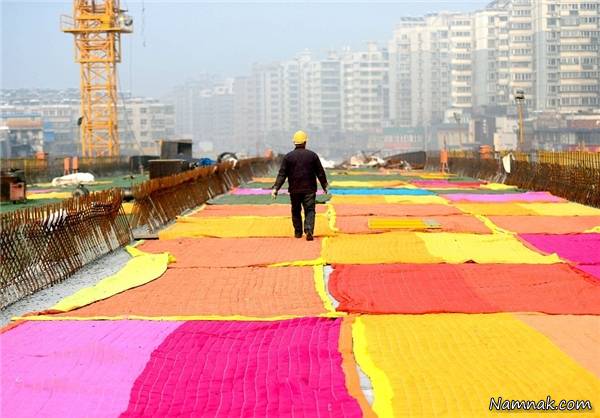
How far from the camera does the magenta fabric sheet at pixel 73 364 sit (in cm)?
498

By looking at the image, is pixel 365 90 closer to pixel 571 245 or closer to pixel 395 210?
pixel 395 210

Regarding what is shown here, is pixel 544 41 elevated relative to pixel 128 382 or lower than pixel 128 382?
elevated

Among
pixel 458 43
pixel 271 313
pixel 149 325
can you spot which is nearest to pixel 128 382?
pixel 149 325

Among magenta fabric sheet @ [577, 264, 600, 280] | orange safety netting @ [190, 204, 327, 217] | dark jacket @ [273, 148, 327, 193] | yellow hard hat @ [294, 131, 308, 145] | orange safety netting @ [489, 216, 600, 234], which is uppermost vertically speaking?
yellow hard hat @ [294, 131, 308, 145]

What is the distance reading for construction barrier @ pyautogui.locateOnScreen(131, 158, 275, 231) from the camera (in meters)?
14.1

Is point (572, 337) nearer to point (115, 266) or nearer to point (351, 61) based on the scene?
point (115, 266)

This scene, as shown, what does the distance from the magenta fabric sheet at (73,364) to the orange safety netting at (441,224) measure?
21.8 feet

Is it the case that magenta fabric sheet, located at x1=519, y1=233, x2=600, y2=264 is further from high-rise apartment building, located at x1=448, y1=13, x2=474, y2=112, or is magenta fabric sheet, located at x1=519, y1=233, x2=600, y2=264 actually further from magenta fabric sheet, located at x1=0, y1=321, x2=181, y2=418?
high-rise apartment building, located at x1=448, y1=13, x2=474, y2=112

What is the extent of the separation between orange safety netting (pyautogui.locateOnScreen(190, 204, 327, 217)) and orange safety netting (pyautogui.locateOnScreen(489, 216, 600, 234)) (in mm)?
3440

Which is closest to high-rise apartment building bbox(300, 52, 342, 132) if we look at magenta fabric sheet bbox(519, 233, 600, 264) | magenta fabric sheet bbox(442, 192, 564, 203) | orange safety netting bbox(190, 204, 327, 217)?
magenta fabric sheet bbox(442, 192, 564, 203)

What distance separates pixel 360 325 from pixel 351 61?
154m

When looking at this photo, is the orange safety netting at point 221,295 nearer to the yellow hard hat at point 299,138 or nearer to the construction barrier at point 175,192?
the yellow hard hat at point 299,138

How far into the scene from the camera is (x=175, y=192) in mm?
16734

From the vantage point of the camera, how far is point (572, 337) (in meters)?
6.41
